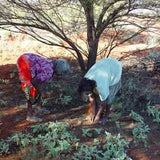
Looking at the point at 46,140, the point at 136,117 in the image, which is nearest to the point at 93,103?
the point at 136,117

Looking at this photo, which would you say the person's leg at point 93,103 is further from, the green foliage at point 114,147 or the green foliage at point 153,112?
the green foliage at point 153,112

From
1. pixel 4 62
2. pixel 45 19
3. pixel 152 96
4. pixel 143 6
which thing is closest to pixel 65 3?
pixel 45 19

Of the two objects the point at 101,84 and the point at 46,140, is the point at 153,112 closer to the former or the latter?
the point at 101,84

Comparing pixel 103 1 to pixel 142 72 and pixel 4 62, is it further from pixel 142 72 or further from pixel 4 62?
pixel 4 62

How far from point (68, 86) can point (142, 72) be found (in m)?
1.68

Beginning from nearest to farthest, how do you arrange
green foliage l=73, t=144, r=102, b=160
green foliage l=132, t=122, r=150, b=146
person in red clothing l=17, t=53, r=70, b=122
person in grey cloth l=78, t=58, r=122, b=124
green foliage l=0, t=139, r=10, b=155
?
green foliage l=73, t=144, r=102, b=160 → green foliage l=0, t=139, r=10, b=155 → person in grey cloth l=78, t=58, r=122, b=124 → green foliage l=132, t=122, r=150, b=146 → person in red clothing l=17, t=53, r=70, b=122

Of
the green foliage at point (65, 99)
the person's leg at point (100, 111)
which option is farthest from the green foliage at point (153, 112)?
the green foliage at point (65, 99)

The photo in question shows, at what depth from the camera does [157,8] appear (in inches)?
228

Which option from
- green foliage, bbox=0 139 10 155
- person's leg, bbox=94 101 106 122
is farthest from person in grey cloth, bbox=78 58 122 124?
green foliage, bbox=0 139 10 155

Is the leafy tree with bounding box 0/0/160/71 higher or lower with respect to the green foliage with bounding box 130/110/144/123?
higher

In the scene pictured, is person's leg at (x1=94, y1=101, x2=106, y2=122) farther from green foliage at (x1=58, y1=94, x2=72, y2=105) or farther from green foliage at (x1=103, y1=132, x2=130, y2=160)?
green foliage at (x1=58, y1=94, x2=72, y2=105)

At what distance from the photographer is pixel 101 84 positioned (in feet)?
15.3

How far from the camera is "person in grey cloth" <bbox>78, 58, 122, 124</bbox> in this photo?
4699 mm

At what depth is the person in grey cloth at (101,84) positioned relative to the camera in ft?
15.4
